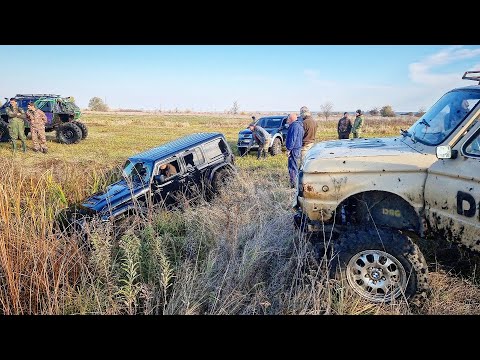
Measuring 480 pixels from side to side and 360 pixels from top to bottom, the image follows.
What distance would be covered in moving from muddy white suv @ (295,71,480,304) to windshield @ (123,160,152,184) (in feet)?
10.4

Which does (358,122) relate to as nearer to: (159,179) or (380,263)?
(159,179)

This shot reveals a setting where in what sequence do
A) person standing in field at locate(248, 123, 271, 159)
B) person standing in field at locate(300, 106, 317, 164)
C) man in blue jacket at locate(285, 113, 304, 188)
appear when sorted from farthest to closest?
1. person standing in field at locate(248, 123, 271, 159)
2. person standing in field at locate(300, 106, 317, 164)
3. man in blue jacket at locate(285, 113, 304, 188)

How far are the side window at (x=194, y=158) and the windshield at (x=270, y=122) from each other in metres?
8.01

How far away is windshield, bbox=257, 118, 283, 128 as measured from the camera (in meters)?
13.9

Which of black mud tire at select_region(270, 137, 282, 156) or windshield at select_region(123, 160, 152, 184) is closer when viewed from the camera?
windshield at select_region(123, 160, 152, 184)

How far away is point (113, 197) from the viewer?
5.14 metres

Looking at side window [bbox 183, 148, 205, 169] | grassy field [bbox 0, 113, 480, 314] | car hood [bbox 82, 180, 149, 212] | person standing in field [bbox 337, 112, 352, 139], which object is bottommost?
grassy field [bbox 0, 113, 480, 314]

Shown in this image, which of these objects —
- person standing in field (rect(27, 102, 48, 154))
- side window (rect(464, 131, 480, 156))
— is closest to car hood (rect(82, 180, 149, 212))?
side window (rect(464, 131, 480, 156))

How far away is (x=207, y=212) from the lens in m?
4.79

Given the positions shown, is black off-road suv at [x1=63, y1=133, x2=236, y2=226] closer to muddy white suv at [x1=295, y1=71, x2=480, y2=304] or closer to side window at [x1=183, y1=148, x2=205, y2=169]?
side window at [x1=183, y1=148, x2=205, y2=169]

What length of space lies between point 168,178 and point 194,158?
0.81 meters

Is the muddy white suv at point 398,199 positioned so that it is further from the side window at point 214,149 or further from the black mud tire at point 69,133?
the black mud tire at point 69,133

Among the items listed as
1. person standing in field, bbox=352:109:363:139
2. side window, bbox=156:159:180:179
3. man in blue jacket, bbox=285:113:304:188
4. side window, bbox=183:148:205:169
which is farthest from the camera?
person standing in field, bbox=352:109:363:139

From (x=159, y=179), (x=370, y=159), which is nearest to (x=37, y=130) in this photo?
(x=159, y=179)
